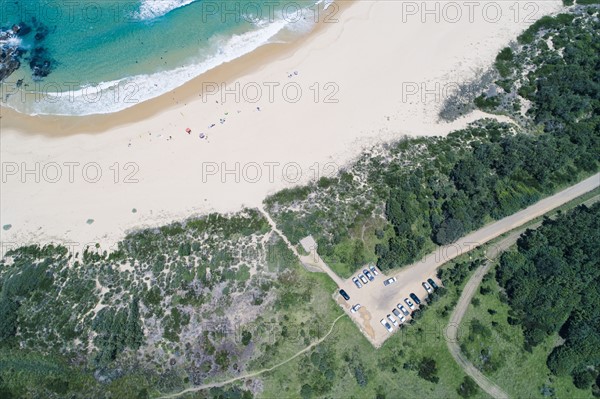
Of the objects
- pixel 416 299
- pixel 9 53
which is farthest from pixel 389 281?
pixel 9 53

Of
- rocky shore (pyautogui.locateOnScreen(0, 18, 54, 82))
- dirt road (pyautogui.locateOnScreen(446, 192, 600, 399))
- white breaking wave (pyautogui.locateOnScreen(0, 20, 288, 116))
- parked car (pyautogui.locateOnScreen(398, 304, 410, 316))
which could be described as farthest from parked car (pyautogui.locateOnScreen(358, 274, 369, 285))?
rocky shore (pyautogui.locateOnScreen(0, 18, 54, 82))

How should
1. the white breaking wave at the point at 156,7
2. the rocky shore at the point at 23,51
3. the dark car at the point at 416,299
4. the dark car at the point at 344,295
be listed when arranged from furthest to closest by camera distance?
1. the white breaking wave at the point at 156,7
2. the rocky shore at the point at 23,51
3. the dark car at the point at 416,299
4. the dark car at the point at 344,295

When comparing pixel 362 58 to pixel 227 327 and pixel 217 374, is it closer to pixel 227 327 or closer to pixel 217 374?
pixel 227 327

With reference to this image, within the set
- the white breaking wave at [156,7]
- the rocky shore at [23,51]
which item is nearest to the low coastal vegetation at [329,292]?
the rocky shore at [23,51]

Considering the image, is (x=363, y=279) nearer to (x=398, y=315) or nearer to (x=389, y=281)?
(x=389, y=281)

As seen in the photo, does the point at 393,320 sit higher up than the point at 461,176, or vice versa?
the point at 461,176

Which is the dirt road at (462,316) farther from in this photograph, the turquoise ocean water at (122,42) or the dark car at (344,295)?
the turquoise ocean water at (122,42)
